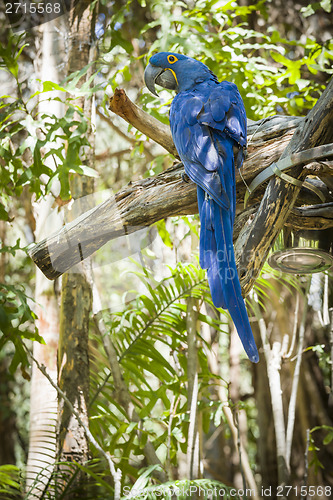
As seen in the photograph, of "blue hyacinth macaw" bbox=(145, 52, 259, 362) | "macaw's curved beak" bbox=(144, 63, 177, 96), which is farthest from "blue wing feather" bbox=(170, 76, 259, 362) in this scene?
"macaw's curved beak" bbox=(144, 63, 177, 96)

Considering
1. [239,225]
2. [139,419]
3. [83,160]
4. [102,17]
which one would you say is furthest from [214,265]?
[102,17]

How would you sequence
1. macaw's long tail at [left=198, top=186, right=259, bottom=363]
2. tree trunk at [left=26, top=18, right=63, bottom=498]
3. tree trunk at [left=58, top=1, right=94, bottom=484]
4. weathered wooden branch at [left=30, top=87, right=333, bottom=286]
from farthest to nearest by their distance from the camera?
tree trunk at [left=26, top=18, right=63, bottom=498] → tree trunk at [left=58, top=1, right=94, bottom=484] → weathered wooden branch at [left=30, top=87, right=333, bottom=286] → macaw's long tail at [left=198, top=186, right=259, bottom=363]

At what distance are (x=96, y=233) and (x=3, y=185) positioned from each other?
52 cm

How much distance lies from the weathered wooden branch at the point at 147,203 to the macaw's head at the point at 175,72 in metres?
0.17

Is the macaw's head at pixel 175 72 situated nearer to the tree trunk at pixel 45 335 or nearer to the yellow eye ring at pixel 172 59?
the yellow eye ring at pixel 172 59

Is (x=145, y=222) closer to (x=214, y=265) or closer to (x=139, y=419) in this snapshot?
(x=214, y=265)

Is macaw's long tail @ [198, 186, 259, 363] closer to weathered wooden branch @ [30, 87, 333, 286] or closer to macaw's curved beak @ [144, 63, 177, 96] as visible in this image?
weathered wooden branch @ [30, 87, 333, 286]

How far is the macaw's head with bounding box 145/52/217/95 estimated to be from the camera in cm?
110

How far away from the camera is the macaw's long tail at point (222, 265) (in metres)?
0.74

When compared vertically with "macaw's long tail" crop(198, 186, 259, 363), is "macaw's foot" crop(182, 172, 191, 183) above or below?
above

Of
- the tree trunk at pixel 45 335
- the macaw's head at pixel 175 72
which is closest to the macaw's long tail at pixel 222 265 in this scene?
the macaw's head at pixel 175 72

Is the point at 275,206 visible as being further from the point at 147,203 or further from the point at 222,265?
the point at 147,203

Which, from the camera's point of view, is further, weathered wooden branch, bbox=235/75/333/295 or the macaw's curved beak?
the macaw's curved beak

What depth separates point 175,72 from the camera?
1147 millimetres
